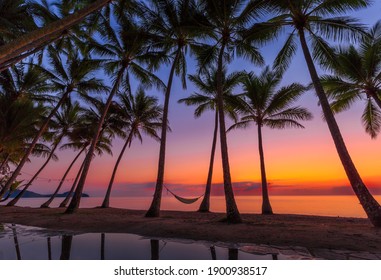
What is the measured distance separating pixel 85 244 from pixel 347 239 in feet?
20.2

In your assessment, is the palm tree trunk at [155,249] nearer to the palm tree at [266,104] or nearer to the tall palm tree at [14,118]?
the palm tree at [266,104]

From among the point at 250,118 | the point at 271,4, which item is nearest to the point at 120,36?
the point at 271,4

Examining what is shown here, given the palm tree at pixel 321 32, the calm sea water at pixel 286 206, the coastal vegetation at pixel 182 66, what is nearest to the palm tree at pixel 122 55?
the coastal vegetation at pixel 182 66

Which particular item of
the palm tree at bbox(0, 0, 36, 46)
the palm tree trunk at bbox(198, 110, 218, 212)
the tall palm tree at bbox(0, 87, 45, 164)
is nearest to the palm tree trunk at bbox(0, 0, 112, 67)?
the palm tree at bbox(0, 0, 36, 46)

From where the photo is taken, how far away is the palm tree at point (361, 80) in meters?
11.6

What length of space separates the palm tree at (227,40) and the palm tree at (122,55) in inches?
139

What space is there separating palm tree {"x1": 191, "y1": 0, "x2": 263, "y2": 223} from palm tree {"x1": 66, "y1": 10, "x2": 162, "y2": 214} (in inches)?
139

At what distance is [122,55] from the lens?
13.8 meters

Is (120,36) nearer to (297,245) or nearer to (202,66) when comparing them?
(202,66)

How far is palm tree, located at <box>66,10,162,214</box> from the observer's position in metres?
12.3

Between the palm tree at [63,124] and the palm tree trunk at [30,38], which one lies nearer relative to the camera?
the palm tree trunk at [30,38]

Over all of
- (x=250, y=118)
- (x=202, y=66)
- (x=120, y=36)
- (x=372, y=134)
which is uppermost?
(x=120, y=36)

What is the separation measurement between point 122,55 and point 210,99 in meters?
6.44
